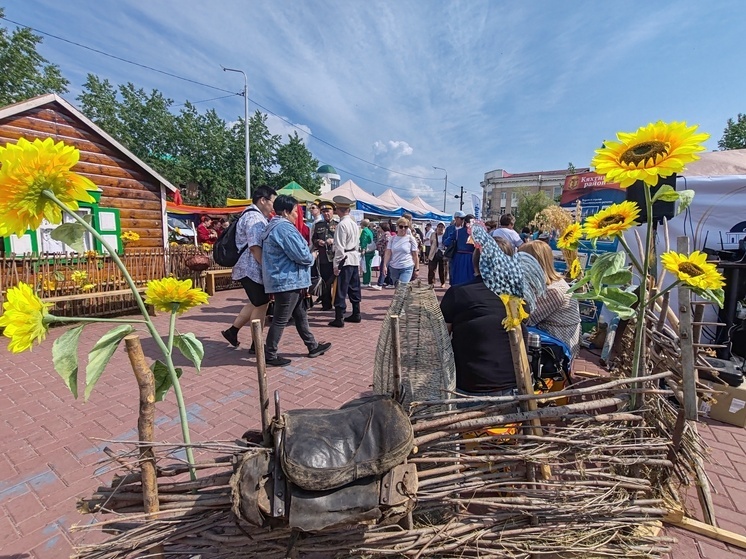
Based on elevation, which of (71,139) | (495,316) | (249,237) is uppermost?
(71,139)

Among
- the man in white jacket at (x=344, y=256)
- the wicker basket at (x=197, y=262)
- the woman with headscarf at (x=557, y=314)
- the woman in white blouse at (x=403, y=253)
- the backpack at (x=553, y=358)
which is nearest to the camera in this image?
the backpack at (x=553, y=358)

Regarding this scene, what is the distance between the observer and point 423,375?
229 cm

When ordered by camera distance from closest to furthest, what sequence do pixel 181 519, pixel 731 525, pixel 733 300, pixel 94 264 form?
pixel 181 519, pixel 731 525, pixel 733 300, pixel 94 264

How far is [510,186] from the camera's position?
72062mm

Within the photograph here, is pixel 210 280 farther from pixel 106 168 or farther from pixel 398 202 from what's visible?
pixel 398 202

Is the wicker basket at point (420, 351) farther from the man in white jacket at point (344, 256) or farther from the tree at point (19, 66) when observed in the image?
the tree at point (19, 66)

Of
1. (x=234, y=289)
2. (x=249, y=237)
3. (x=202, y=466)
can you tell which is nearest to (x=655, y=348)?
(x=202, y=466)

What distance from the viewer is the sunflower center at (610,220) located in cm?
178

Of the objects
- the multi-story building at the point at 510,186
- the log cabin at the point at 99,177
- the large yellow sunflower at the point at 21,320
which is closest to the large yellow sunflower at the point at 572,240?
the large yellow sunflower at the point at 21,320

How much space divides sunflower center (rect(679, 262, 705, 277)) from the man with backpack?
375 cm

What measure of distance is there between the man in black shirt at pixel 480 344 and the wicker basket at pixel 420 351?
0.32ft

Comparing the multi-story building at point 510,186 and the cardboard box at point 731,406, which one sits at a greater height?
the multi-story building at point 510,186

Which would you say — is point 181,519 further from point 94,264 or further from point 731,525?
point 94,264

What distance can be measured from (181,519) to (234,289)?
876 centimetres
